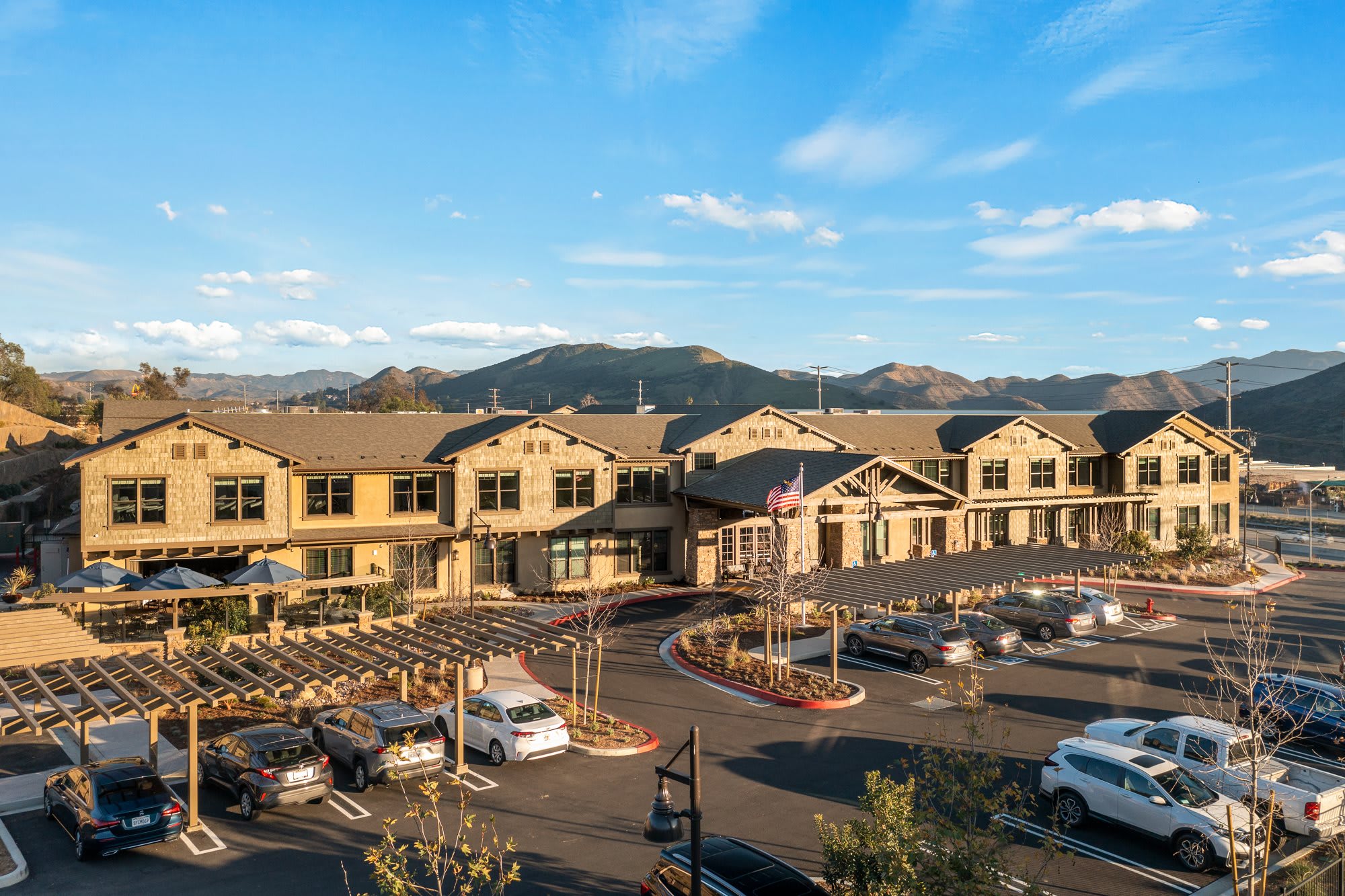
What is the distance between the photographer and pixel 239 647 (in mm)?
21109

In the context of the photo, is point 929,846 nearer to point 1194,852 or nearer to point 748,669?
point 1194,852

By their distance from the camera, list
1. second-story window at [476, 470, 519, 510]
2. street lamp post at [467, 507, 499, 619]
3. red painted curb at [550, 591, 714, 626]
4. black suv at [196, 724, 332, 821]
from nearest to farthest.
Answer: black suv at [196, 724, 332, 821] → street lamp post at [467, 507, 499, 619] → red painted curb at [550, 591, 714, 626] → second-story window at [476, 470, 519, 510]

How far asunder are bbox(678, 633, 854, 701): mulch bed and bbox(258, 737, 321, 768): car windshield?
12786 millimetres

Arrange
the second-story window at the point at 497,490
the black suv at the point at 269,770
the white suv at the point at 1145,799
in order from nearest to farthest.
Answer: the white suv at the point at 1145,799, the black suv at the point at 269,770, the second-story window at the point at 497,490

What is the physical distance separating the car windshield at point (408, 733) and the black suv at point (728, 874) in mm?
6923

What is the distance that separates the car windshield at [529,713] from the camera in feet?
65.6

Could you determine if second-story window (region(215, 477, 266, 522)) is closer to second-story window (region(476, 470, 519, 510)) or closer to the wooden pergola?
second-story window (region(476, 470, 519, 510))

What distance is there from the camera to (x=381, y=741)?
59.4 ft

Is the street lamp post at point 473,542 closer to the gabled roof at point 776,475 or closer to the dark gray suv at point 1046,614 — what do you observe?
the gabled roof at point 776,475

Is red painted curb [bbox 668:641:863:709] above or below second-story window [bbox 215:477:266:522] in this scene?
below

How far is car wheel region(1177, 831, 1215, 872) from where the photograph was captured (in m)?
15.1

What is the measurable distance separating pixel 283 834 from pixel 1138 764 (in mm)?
16271

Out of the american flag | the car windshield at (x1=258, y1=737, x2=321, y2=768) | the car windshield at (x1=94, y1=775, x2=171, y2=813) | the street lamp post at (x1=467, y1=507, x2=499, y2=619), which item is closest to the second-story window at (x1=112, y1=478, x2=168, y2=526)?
the street lamp post at (x1=467, y1=507, x2=499, y2=619)

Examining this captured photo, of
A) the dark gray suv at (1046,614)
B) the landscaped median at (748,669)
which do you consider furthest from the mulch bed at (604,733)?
the dark gray suv at (1046,614)
